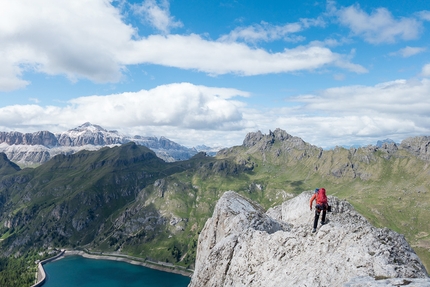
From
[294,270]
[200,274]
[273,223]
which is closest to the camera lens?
[294,270]

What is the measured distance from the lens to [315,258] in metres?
26.1

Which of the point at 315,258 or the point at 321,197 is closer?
the point at 315,258

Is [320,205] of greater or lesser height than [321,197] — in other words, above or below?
below

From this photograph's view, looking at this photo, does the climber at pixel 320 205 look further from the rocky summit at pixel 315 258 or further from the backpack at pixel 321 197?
the rocky summit at pixel 315 258

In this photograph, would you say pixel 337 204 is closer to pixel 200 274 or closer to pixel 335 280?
pixel 200 274

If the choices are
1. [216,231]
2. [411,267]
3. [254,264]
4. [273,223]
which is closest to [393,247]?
[411,267]

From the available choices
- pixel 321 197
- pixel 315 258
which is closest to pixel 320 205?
pixel 321 197

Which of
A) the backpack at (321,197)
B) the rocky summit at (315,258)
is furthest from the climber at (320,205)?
the rocky summit at (315,258)

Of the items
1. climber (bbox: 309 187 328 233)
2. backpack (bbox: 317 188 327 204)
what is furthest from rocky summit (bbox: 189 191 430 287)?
backpack (bbox: 317 188 327 204)

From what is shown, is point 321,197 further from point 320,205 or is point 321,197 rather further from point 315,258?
point 315,258

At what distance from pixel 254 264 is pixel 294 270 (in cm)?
646

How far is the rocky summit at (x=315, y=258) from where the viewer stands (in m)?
21.3

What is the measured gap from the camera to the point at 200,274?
128 feet

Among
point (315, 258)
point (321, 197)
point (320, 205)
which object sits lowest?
point (315, 258)
